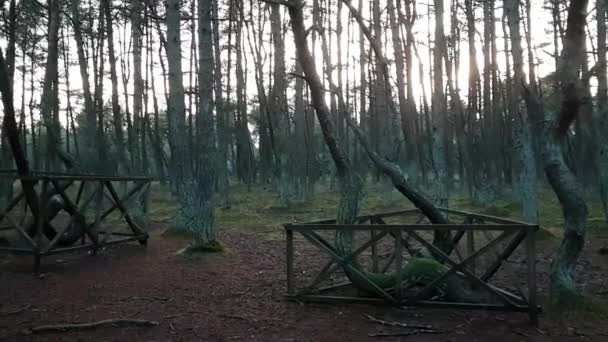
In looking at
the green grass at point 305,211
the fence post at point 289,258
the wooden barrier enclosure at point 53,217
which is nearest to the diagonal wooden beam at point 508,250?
the fence post at point 289,258

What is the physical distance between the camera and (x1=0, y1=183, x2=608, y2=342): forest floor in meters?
4.82

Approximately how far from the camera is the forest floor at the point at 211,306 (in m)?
4.82

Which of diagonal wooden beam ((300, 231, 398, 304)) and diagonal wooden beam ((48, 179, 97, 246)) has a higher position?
diagonal wooden beam ((48, 179, 97, 246))

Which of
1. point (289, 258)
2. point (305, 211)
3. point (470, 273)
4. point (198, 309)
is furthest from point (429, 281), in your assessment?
point (305, 211)

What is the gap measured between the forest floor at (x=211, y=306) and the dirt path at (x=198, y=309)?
0.5 inches

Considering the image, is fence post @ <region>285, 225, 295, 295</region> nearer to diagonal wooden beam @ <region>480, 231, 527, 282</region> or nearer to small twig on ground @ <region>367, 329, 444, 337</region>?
small twig on ground @ <region>367, 329, 444, 337</region>

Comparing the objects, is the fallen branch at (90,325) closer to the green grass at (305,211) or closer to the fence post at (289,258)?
the fence post at (289,258)

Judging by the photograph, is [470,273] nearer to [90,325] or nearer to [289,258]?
[289,258]

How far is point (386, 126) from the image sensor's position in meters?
18.3

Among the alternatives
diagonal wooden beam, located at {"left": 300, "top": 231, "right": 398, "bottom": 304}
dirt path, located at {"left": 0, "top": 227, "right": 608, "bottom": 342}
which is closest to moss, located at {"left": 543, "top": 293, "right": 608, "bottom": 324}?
dirt path, located at {"left": 0, "top": 227, "right": 608, "bottom": 342}

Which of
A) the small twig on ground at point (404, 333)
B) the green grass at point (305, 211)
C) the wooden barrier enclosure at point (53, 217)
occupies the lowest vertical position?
the small twig on ground at point (404, 333)

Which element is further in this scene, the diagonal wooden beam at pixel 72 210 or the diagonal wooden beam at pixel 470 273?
the diagonal wooden beam at pixel 72 210

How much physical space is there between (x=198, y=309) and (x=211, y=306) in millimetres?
188

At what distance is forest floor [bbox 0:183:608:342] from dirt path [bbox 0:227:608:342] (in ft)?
0.04
